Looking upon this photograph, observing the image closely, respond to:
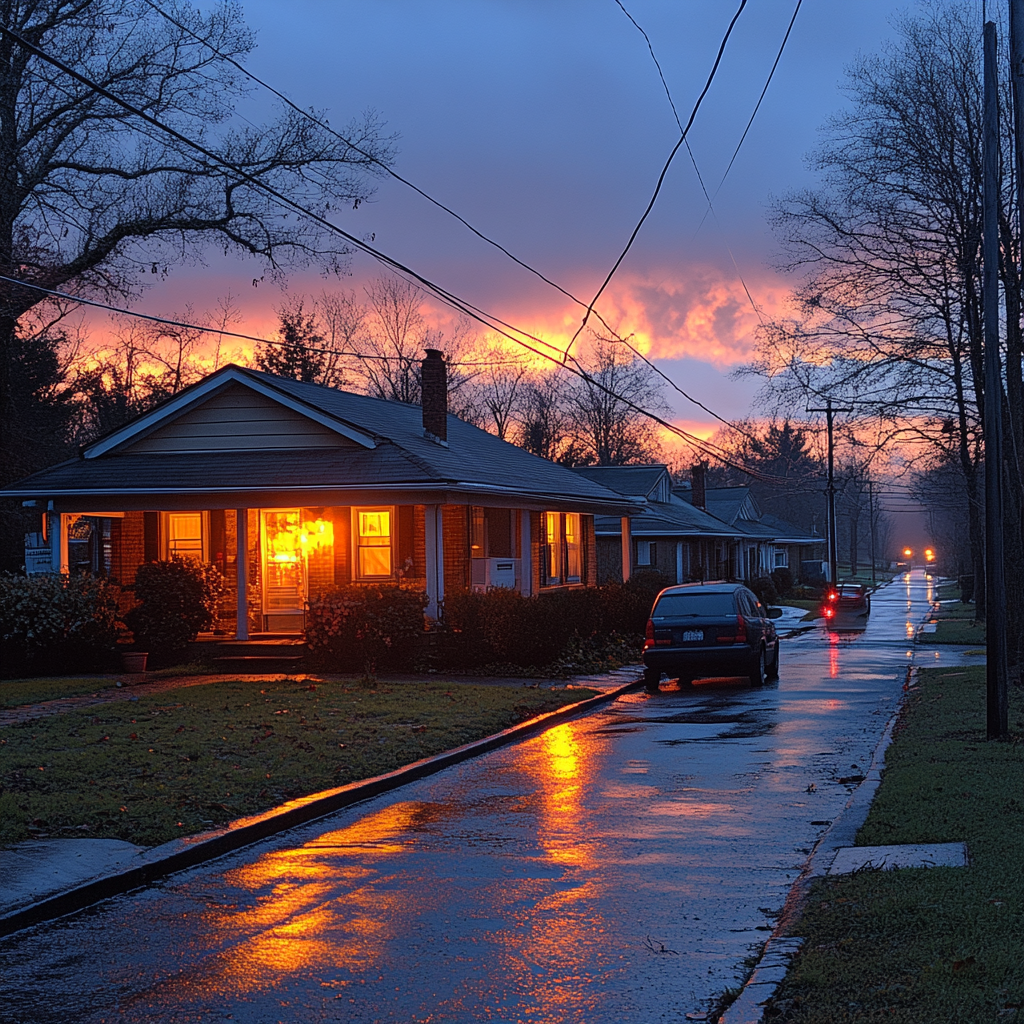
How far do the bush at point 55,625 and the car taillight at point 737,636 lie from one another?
1088 cm

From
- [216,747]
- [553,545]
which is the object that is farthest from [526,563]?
[216,747]

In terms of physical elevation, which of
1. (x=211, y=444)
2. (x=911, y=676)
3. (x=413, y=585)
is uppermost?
(x=211, y=444)

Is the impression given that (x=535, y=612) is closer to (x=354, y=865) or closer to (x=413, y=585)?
(x=413, y=585)

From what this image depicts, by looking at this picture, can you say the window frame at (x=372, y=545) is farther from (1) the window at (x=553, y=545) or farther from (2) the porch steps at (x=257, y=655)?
→ (1) the window at (x=553, y=545)

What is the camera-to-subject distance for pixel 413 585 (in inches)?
1006

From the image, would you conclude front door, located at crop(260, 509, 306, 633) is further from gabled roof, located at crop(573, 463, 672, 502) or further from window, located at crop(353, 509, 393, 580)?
gabled roof, located at crop(573, 463, 672, 502)

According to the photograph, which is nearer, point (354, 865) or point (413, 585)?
point (354, 865)

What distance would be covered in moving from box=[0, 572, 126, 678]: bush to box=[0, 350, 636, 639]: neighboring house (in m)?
2.63

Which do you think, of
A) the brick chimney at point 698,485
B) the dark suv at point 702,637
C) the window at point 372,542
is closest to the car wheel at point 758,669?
the dark suv at point 702,637

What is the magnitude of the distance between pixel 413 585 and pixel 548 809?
1514 centimetres

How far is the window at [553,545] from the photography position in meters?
32.7

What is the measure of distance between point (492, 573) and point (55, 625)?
9.37 m

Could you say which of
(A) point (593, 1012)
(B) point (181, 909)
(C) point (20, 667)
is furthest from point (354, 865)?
(C) point (20, 667)

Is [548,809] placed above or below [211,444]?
below
